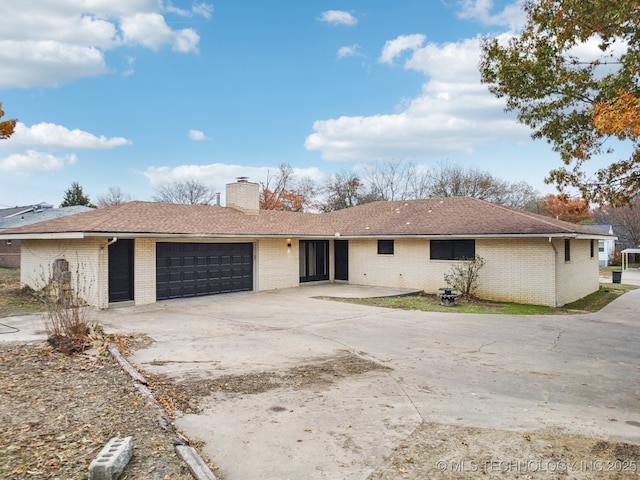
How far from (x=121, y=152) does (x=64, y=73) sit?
19186 mm

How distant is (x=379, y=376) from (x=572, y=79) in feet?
22.2

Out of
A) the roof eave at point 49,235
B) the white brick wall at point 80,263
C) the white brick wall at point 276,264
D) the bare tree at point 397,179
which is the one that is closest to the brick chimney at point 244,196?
the white brick wall at point 276,264

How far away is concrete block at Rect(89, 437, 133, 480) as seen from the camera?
3.33 m

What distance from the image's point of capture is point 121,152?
1407 inches

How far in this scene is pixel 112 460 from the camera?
3.44 meters

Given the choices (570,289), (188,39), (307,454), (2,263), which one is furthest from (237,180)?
(2,263)

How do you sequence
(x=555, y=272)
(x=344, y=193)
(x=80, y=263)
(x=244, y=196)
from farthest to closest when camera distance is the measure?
(x=344, y=193) < (x=244, y=196) < (x=555, y=272) < (x=80, y=263)

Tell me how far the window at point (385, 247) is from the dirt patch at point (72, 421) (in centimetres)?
1440

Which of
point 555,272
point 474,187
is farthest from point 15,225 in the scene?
point 474,187

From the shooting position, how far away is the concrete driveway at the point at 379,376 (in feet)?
14.7

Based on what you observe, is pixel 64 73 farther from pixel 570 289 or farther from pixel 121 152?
pixel 570 289

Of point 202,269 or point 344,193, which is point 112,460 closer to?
point 202,269

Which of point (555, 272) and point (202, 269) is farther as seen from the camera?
point (202, 269)

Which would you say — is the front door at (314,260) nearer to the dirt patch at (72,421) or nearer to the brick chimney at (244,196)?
the brick chimney at (244,196)
